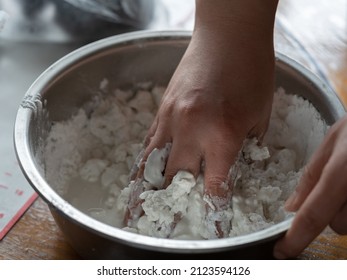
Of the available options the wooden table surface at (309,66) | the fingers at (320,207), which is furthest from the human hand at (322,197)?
the wooden table surface at (309,66)

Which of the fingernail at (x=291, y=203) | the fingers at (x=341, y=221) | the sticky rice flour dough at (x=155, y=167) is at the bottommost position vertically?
the sticky rice flour dough at (x=155, y=167)

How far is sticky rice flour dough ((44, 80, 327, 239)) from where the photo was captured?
1.84 feet

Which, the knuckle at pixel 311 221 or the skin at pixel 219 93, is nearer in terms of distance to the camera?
the knuckle at pixel 311 221

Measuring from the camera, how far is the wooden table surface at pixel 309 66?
59cm

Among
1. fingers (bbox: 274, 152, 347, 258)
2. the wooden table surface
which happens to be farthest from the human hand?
the wooden table surface

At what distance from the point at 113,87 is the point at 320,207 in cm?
37

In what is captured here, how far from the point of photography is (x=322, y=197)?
0.44 meters

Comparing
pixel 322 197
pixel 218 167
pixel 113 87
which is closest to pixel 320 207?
pixel 322 197

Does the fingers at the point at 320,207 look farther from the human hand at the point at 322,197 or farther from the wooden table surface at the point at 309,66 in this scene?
the wooden table surface at the point at 309,66

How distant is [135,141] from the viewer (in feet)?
2.38

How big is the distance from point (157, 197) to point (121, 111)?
199mm

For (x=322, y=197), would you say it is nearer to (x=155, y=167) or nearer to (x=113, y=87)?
(x=155, y=167)

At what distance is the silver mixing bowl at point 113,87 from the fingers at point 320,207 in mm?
13
